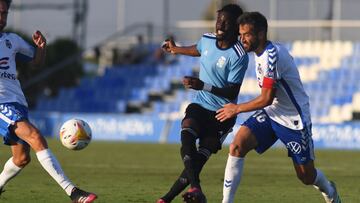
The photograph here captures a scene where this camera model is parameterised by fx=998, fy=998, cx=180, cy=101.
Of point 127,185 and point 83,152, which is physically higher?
point 127,185

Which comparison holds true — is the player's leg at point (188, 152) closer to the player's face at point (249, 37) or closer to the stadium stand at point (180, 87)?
the player's face at point (249, 37)

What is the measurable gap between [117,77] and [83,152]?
46.1 ft

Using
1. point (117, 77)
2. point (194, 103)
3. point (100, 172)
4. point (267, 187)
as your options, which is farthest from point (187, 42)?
point (194, 103)

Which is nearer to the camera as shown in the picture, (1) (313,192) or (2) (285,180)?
(1) (313,192)

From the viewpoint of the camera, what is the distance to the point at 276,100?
1191 cm

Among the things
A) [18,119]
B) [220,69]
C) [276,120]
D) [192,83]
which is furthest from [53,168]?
[276,120]

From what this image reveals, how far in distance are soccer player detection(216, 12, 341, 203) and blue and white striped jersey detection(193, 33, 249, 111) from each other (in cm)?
65

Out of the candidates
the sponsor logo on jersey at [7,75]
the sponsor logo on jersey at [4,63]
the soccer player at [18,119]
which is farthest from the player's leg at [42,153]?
the sponsor logo on jersey at [4,63]

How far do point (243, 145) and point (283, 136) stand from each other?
1.63 feet

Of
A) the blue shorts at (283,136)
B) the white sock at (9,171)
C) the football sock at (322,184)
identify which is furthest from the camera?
the white sock at (9,171)

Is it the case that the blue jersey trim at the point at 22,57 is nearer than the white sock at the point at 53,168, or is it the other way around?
the white sock at the point at 53,168

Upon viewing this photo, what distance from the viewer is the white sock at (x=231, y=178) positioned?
38.5 feet

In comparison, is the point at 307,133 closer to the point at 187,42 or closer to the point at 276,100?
the point at 276,100

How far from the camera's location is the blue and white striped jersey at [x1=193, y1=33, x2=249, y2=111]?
489 inches
